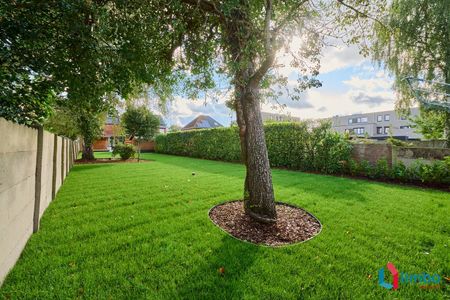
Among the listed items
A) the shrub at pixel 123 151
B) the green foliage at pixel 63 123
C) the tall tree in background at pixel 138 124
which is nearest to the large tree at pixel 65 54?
the green foliage at pixel 63 123

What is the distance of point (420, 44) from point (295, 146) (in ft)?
25.4

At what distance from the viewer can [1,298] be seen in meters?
2.03

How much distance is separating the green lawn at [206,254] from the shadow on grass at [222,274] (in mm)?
12

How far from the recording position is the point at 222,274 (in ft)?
8.17

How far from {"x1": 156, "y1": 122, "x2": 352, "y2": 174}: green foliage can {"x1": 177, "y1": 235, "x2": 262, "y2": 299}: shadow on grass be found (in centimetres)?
807

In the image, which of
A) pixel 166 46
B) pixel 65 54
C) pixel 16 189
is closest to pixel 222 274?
pixel 16 189

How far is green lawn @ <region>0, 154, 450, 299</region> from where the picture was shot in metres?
2.24

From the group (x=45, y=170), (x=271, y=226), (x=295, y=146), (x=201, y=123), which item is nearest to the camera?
(x=271, y=226)

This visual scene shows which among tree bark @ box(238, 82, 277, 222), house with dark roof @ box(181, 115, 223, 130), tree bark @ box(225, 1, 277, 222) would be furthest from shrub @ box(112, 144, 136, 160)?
house with dark roof @ box(181, 115, 223, 130)

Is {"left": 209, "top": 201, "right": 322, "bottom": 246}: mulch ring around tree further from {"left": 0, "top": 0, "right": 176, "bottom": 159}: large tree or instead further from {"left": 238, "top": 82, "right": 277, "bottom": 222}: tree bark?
{"left": 0, "top": 0, "right": 176, "bottom": 159}: large tree

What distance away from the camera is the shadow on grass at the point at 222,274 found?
2174 mm

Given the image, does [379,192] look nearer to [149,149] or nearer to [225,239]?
[225,239]

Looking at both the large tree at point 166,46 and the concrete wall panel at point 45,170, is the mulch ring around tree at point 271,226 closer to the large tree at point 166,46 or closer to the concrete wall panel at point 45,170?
the large tree at point 166,46

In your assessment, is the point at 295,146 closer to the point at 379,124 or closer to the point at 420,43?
the point at 420,43
